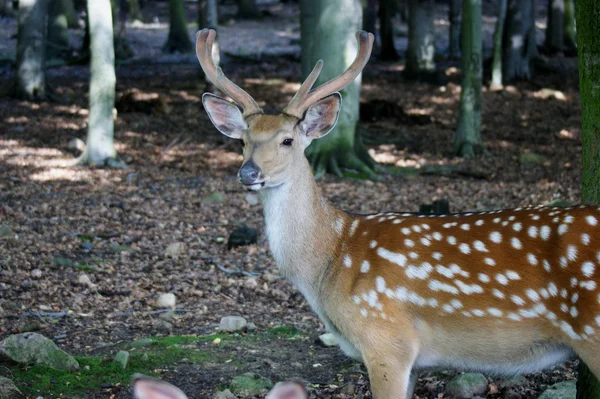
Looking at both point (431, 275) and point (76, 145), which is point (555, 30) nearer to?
point (76, 145)

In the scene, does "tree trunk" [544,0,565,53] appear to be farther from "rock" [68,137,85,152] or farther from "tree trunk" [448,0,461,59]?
"rock" [68,137,85,152]

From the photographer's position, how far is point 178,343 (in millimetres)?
6152

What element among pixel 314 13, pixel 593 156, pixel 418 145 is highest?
pixel 314 13

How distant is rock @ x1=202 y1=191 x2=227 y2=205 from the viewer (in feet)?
34.3

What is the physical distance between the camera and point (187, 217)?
9.82m

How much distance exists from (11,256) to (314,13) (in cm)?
647

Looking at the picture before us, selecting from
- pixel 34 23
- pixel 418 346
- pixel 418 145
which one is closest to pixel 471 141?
pixel 418 145

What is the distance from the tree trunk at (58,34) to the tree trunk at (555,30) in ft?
50.9

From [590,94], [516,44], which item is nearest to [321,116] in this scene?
[590,94]

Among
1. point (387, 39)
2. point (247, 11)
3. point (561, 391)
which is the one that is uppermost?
point (247, 11)

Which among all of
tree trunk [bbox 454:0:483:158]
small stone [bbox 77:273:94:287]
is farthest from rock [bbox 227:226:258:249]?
tree trunk [bbox 454:0:483:158]

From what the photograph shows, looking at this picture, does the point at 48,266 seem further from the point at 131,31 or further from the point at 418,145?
the point at 131,31

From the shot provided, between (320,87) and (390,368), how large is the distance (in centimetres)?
177

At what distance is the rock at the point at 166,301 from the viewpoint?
709 centimetres
